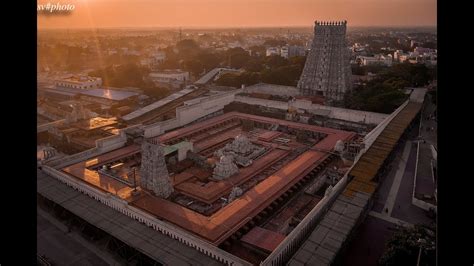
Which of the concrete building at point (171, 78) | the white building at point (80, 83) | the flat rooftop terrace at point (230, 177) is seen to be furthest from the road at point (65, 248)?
the concrete building at point (171, 78)

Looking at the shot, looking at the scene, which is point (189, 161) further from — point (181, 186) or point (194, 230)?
point (194, 230)

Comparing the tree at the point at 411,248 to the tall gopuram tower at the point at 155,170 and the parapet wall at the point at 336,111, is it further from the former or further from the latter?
the parapet wall at the point at 336,111

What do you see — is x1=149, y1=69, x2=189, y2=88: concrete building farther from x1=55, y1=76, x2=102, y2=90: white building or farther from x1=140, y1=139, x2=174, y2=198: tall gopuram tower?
x1=140, y1=139, x2=174, y2=198: tall gopuram tower

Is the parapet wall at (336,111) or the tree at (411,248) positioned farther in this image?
the parapet wall at (336,111)

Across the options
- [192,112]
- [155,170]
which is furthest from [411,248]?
[192,112]

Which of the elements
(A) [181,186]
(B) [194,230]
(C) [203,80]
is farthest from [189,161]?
(C) [203,80]
